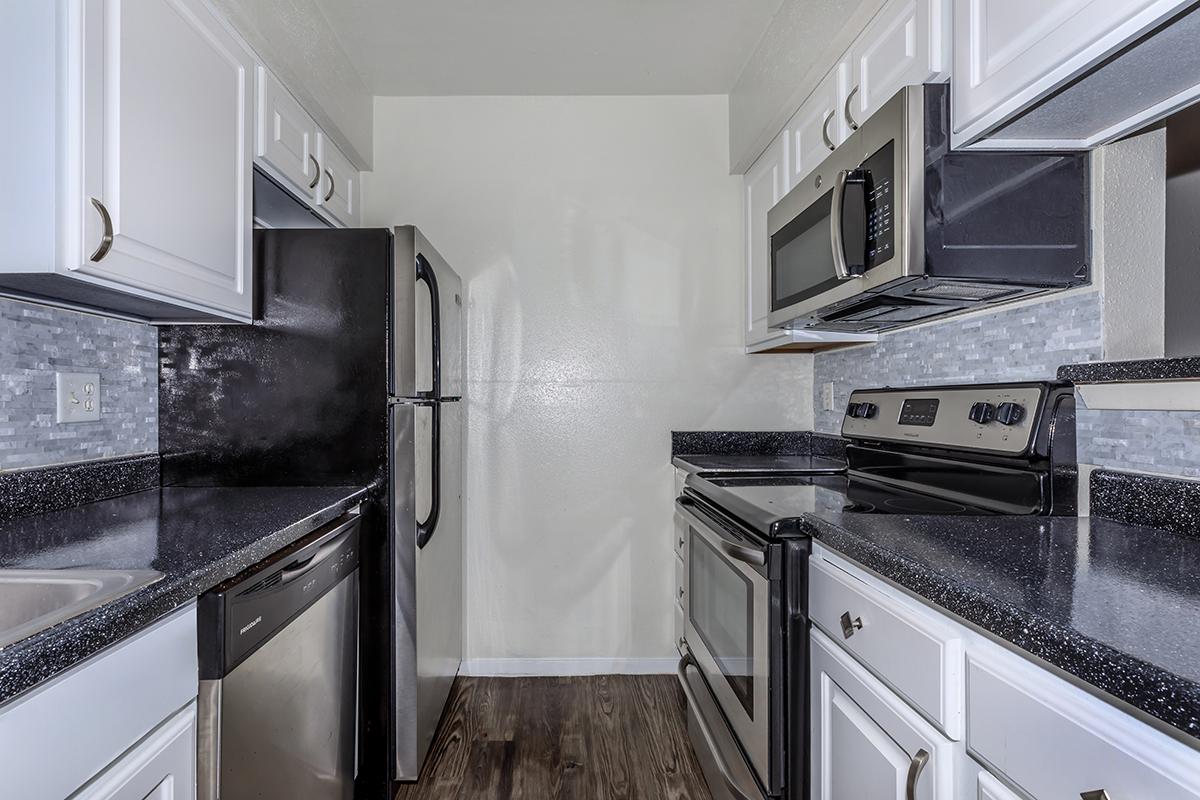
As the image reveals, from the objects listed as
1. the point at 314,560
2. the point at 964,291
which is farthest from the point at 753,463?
the point at 314,560

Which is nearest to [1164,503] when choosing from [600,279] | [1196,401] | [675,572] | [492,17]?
[1196,401]

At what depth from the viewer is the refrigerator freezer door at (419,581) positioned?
6.10ft

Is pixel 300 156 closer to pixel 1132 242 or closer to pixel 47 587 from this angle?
pixel 47 587

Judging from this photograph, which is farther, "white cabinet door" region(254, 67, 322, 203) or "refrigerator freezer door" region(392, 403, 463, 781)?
"refrigerator freezer door" region(392, 403, 463, 781)

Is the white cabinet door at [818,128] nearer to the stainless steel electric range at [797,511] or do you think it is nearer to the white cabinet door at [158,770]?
the stainless steel electric range at [797,511]

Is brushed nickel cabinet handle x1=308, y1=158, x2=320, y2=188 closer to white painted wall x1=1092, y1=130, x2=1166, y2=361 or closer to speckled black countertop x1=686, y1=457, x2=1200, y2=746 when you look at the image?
speckled black countertop x1=686, y1=457, x2=1200, y2=746

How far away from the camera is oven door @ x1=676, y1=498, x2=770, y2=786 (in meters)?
1.38

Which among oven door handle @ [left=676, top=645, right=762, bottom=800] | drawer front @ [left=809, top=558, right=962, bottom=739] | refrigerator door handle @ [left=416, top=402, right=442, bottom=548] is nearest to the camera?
drawer front @ [left=809, top=558, right=962, bottom=739]

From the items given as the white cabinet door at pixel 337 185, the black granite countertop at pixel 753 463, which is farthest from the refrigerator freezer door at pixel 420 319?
the black granite countertop at pixel 753 463

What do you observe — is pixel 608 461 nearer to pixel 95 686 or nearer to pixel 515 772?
pixel 515 772

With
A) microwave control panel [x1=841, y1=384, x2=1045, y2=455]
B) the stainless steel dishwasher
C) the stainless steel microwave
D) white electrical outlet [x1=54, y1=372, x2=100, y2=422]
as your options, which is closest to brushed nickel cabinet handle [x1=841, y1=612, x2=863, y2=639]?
microwave control panel [x1=841, y1=384, x2=1045, y2=455]

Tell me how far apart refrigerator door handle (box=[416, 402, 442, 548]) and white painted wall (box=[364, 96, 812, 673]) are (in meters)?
0.52

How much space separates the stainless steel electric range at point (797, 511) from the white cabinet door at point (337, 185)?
1598 millimetres

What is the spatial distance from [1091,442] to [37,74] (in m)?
2.01
